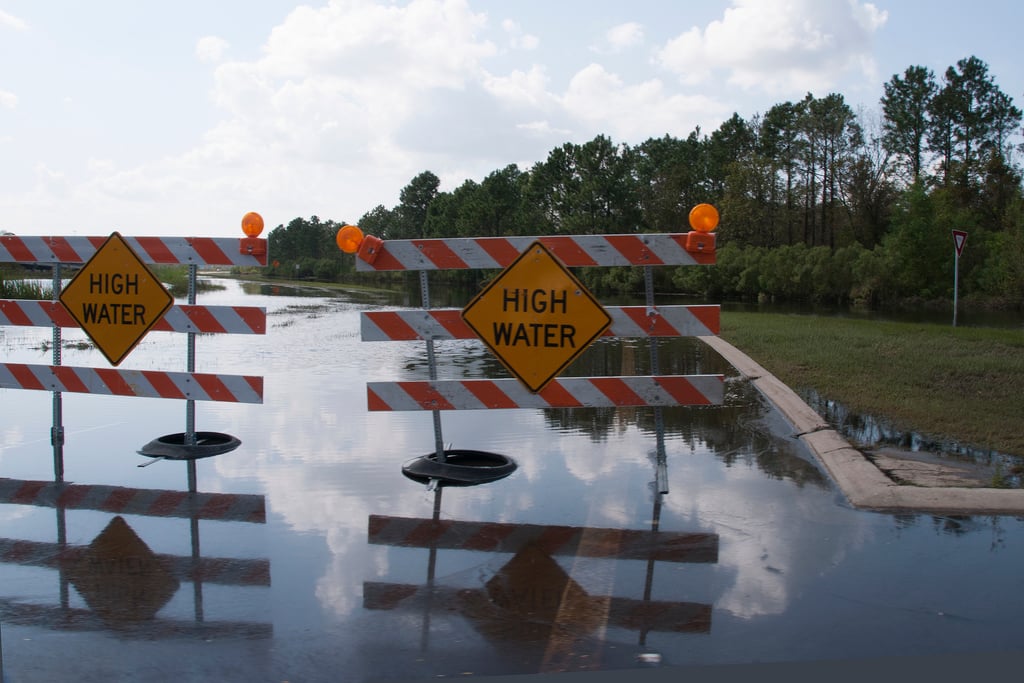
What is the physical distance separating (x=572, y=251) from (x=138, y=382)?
12.5 ft

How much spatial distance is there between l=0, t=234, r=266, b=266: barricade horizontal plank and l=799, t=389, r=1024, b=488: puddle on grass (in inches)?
213

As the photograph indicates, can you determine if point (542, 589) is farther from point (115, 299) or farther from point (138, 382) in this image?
point (115, 299)

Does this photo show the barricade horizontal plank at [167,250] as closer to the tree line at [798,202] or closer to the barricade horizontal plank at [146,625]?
the barricade horizontal plank at [146,625]

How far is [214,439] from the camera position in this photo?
754 centimetres

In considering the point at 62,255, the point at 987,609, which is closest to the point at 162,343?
the point at 62,255

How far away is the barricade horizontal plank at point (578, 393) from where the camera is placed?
247 inches

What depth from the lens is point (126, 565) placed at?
15.2 ft

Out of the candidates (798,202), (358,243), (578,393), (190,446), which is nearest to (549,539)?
(578,393)

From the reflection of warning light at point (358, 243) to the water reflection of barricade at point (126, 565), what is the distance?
6.37ft

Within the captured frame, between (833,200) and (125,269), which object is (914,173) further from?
(125,269)

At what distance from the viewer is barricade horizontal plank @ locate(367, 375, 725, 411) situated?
20.6 feet

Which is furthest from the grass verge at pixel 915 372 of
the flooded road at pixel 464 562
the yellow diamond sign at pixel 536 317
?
the yellow diamond sign at pixel 536 317

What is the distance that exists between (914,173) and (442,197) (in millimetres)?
48144

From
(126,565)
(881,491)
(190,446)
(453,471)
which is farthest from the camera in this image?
(190,446)
